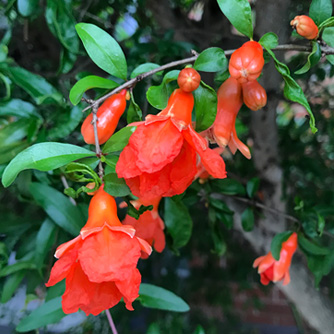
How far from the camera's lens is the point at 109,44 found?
45cm

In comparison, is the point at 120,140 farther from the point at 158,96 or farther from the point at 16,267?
the point at 16,267

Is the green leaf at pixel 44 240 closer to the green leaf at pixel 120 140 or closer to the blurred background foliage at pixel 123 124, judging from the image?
the blurred background foliage at pixel 123 124

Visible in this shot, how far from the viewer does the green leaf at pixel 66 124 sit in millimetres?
591

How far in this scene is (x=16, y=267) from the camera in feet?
2.22

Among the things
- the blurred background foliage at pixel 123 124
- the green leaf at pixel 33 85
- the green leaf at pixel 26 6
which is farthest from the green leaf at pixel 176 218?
the green leaf at pixel 26 6

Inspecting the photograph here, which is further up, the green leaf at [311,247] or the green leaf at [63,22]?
the green leaf at [63,22]

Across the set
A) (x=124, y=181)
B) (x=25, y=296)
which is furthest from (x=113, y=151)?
(x=25, y=296)

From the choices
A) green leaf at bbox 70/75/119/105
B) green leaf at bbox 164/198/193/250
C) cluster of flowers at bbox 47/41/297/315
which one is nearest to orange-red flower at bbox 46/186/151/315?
cluster of flowers at bbox 47/41/297/315

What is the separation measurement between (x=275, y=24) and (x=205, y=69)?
28cm

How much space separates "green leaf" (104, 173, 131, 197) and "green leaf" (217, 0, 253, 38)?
0.22 metres

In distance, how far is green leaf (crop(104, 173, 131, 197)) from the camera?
41cm

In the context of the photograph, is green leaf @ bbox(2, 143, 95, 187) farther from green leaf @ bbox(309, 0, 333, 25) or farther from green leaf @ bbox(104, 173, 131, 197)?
green leaf @ bbox(309, 0, 333, 25)

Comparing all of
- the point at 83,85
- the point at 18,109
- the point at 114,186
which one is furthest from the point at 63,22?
the point at 114,186

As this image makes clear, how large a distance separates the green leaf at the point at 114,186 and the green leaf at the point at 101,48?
0.42 ft
